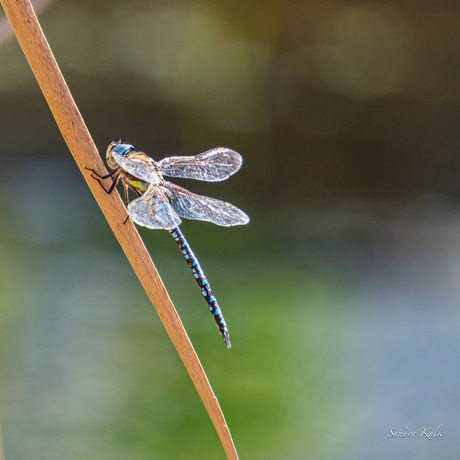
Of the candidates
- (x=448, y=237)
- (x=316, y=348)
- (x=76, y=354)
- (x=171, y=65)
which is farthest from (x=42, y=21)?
(x=448, y=237)

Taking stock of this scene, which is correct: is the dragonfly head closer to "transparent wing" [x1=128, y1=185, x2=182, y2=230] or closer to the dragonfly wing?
"transparent wing" [x1=128, y1=185, x2=182, y2=230]

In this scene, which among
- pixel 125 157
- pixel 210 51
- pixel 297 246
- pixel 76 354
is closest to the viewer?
pixel 125 157

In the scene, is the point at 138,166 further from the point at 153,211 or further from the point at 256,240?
the point at 256,240

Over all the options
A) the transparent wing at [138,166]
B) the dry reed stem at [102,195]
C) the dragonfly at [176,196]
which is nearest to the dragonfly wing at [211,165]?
the dragonfly at [176,196]

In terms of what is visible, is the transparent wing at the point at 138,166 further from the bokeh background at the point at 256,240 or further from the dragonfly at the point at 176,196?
the bokeh background at the point at 256,240

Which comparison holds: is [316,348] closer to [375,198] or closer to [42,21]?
[375,198]

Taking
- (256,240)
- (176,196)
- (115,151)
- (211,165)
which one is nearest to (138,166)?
(115,151)
